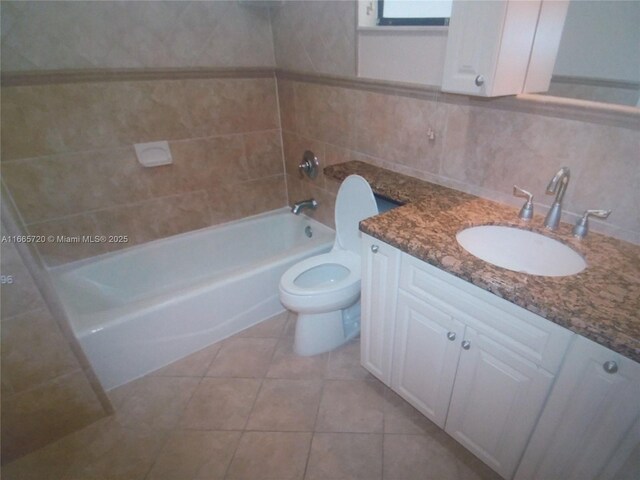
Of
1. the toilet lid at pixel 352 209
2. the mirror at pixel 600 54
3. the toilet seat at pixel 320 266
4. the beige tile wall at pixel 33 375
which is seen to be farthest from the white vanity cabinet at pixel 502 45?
the beige tile wall at pixel 33 375

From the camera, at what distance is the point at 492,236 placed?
3.95 ft

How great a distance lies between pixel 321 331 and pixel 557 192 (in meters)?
1.16

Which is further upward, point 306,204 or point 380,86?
point 380,86

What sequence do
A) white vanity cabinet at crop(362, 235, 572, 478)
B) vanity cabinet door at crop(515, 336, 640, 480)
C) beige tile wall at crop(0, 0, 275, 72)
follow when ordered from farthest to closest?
beige tile wall at crop(0, 0, 275, 72), white vanity cabinet at crop(362, 235, 572, 478), vanity cabinet door at crop(515, 336, 640, 480)

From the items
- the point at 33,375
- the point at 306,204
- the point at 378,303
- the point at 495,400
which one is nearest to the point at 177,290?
the point at 33,375

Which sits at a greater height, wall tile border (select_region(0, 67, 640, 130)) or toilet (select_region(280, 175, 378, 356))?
wall tile border (select_region(0, 67, 640, 130))

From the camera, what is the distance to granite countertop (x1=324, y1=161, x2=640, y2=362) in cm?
75

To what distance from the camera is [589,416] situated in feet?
2.71

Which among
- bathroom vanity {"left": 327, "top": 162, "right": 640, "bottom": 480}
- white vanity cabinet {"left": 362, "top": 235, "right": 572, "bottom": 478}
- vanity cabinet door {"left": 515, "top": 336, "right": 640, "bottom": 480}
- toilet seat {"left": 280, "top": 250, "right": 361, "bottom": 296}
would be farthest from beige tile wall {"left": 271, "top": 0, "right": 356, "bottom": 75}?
vanity cabinet door {"left": 515, "top": 336, "right": 640, "bottom": 480}

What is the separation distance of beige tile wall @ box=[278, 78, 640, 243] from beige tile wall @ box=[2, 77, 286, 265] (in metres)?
0.40

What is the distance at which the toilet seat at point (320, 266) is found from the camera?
5.15ft

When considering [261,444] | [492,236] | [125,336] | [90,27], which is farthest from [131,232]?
[492,236]

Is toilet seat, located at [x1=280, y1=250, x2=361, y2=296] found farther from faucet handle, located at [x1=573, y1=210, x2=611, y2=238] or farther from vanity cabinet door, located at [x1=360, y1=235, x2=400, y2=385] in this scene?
faucet handle, located at [x1=573, y1=210, x2=611, y2=238]

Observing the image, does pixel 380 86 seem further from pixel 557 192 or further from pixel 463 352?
pixel 463 352
